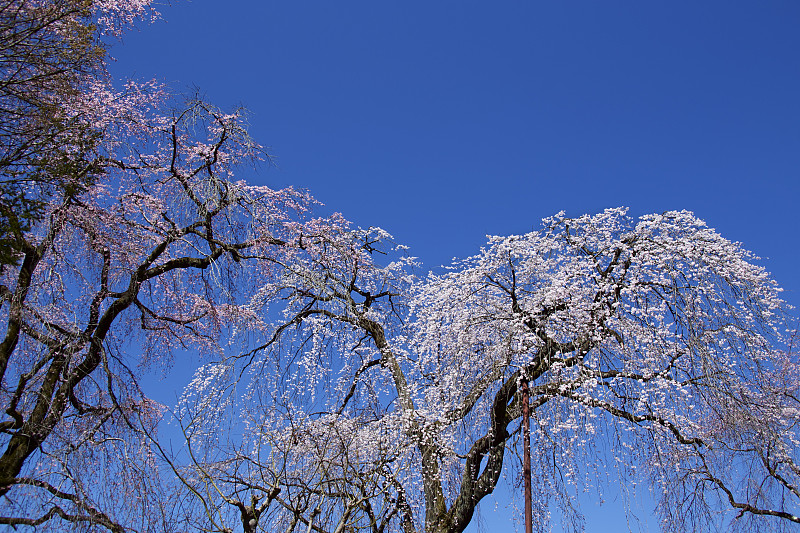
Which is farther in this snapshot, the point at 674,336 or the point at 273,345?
the point at 273,345

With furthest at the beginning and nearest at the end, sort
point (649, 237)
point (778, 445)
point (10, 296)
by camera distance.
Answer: point (778, 445), point (649, 237), point (10, 296)

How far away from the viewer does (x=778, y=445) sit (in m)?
9.41

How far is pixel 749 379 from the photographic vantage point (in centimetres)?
705

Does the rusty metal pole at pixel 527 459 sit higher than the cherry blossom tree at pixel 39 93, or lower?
lower

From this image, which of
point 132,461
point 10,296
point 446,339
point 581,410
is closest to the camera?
point 132,461

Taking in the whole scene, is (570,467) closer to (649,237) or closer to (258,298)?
(649,237)

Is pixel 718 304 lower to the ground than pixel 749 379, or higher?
higher

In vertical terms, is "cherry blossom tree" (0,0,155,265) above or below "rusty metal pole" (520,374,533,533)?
above

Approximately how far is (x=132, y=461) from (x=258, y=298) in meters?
4.54

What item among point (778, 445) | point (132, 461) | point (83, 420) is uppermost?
point (778, 445)

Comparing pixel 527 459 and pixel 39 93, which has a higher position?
pixel 39 93

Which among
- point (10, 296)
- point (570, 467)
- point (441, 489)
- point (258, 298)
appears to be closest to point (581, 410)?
point (570, 467)

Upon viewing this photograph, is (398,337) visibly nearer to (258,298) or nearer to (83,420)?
(258,298)

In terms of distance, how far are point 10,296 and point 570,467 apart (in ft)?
21.4
